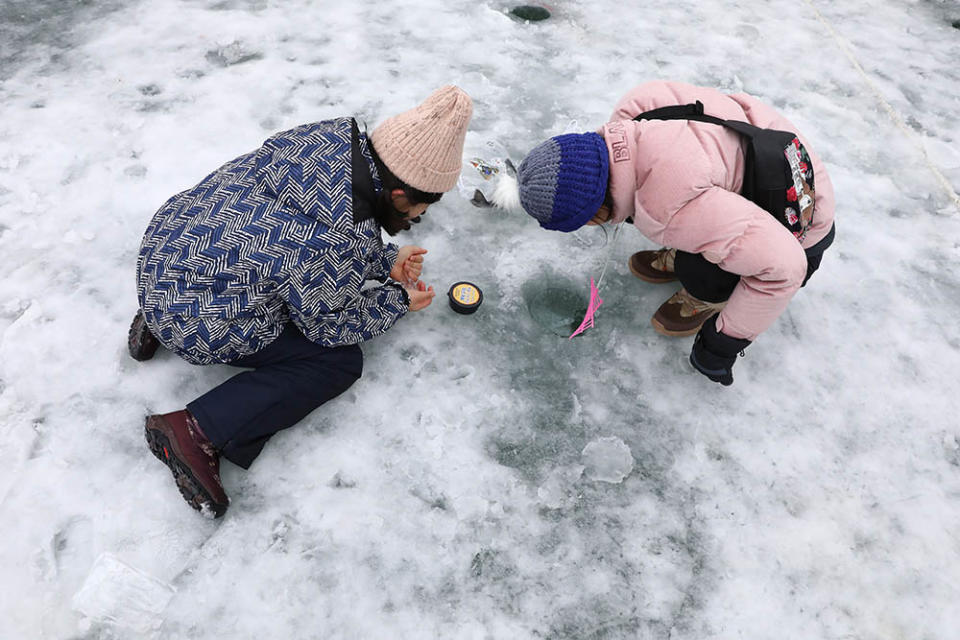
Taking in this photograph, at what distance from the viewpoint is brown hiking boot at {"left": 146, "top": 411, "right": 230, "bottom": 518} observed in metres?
1.69

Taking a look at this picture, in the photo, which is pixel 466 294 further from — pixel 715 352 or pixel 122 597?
pixel 122 597

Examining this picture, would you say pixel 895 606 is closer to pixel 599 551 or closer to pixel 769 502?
pixel 769 502

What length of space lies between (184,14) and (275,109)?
1.18 meters

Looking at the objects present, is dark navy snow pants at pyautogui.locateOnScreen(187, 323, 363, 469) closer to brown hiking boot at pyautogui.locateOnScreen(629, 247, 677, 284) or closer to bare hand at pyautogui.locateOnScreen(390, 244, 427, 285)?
bare hand at pyautogui.locateOnScreen(390, 244, 427, 285)

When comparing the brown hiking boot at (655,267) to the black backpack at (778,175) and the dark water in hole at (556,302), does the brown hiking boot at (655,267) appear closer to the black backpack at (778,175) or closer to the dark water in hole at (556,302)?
the dark water in hole at (556,302)

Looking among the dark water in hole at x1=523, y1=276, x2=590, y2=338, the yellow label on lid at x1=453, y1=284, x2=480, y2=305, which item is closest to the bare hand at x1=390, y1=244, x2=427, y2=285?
the yellow label on lid at x1=453, y1=284, x2=480, y2=305

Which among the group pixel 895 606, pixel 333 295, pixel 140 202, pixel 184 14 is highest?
pixel 184 14

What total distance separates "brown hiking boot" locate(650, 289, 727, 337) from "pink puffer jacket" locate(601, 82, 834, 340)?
237 mm

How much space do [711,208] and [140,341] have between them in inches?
75.9

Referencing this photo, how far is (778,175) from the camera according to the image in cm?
181

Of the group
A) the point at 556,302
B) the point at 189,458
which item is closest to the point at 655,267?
the point at 556,302

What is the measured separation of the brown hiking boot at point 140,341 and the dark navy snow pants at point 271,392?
0.33 m

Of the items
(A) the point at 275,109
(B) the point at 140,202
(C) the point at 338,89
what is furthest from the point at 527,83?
(B) the point at 140,202

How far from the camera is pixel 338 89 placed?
3150 mm
